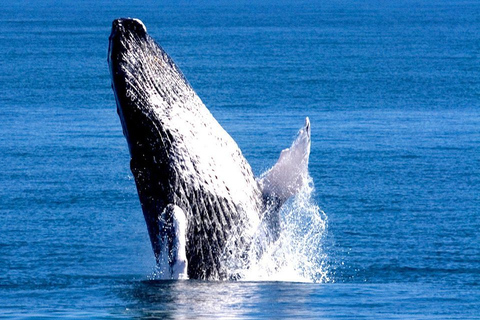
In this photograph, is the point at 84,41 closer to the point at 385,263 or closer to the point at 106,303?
the point at 385,263

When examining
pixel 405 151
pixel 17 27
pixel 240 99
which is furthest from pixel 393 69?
pixel 17 27

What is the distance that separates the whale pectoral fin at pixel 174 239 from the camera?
1004cm

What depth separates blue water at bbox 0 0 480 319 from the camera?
9.41 metres

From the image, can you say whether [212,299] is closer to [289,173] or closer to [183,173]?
[183,173]

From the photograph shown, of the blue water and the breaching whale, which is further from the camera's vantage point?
the breaching whale

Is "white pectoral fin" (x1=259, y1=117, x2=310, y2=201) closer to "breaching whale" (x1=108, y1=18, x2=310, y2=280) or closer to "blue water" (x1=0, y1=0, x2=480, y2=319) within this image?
"breaching whale" (x1=108, y1=18, x2=310, y2=280)

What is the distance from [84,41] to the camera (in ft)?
265

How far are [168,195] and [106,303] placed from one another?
1.63m

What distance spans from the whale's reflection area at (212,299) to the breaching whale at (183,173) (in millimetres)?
414

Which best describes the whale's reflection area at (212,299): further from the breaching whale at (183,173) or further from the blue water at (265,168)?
the breaching whale at (183,173)

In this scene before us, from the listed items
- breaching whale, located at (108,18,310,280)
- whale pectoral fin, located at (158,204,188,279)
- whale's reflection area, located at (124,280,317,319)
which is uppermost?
breaching whale, located at (108,18,310,280)

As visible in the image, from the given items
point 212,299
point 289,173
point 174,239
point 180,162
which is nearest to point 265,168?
point 289,173

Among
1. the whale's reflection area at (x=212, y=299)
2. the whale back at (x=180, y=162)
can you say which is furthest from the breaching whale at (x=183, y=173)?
the whale's reflection area at (x=212, y=299)

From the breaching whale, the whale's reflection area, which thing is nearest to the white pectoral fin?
the breaching whale
